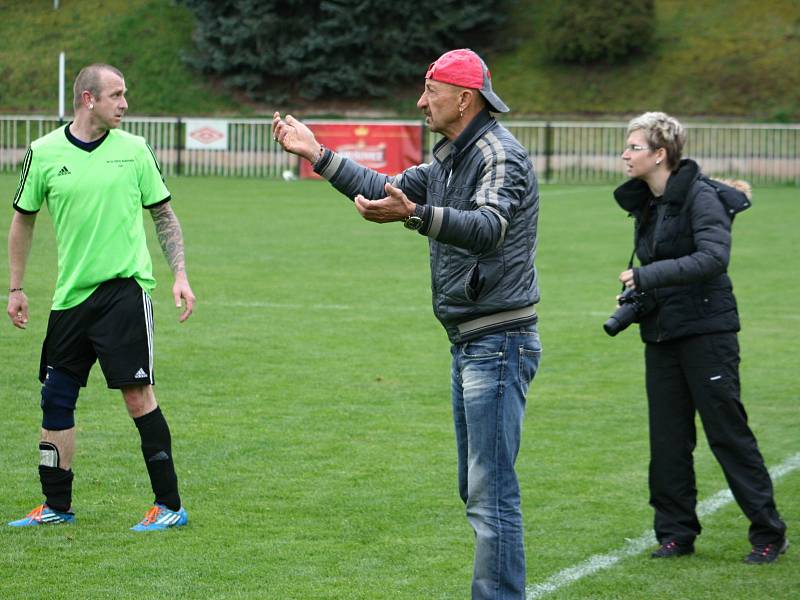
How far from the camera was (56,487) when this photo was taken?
6.59 m

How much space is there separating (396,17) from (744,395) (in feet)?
132

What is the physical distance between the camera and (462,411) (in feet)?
16.9

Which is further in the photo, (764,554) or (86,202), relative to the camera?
(86,202)

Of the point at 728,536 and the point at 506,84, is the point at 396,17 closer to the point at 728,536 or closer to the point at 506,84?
the point at 506,84

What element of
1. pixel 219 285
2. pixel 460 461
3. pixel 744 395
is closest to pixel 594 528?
pixel 460 461

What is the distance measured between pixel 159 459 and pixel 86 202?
1.27 meters

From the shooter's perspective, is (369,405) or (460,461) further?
(369,405)

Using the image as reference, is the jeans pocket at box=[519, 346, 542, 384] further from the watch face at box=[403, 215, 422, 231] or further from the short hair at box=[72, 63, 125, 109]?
the short hair at box=[72, 63, 125, 109]

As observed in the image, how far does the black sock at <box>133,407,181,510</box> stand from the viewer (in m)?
6.55

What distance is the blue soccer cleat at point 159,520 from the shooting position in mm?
6520

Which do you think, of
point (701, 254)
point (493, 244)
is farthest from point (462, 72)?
point (701, 254)

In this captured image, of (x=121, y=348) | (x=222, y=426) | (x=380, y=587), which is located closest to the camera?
(x=380, y=587)

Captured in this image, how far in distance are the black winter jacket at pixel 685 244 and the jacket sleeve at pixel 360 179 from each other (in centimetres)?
114

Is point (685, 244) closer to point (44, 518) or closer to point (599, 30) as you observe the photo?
point (44, 518)
